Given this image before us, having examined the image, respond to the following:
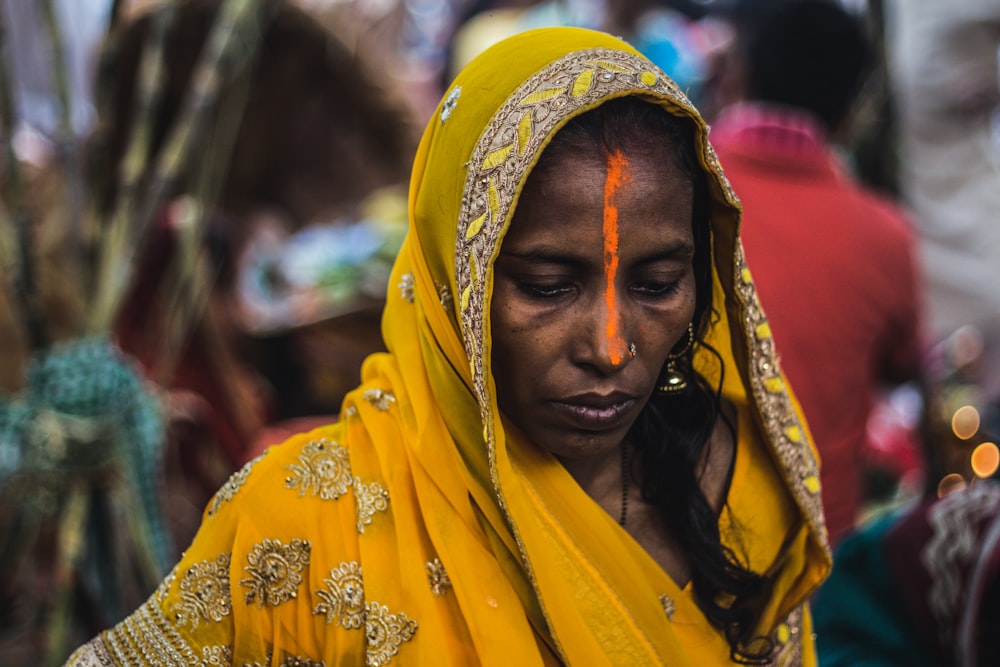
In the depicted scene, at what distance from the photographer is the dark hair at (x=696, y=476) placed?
1683mm

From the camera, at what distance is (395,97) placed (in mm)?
5016

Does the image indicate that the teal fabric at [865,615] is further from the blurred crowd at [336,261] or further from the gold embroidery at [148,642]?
the gold embroidery at [148,642]

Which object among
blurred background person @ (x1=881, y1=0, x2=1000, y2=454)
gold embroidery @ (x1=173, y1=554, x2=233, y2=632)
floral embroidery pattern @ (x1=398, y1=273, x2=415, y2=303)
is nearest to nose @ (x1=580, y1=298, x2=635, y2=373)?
floral embroidery pattern @ (x1=398, y1=273, x2=415, y2=303)

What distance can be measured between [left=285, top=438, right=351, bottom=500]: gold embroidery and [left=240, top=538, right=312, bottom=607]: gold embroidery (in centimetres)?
9

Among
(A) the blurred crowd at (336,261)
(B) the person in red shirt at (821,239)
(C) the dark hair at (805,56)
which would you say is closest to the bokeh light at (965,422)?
(A) the blurred crowd at (336,261)

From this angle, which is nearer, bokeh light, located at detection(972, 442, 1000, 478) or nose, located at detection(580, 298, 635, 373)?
nose, located at detection(580, 298, 635, 373)

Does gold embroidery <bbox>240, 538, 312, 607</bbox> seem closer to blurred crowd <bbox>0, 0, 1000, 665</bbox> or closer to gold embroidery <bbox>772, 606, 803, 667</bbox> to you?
gold embroidery <bbox>772, 606, 803, 667</bbox>

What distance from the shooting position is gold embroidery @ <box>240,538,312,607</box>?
1506 millimetres

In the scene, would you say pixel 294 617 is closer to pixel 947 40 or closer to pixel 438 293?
pixel 438 293

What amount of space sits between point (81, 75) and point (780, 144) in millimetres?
4339

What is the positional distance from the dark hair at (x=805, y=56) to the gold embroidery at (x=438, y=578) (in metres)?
2.27

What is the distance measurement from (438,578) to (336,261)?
286 centimetres

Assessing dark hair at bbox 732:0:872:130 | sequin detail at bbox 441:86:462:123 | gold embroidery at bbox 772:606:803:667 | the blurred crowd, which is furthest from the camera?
dark hair at bbox 732:0:872:130

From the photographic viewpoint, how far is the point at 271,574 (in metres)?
1.51
